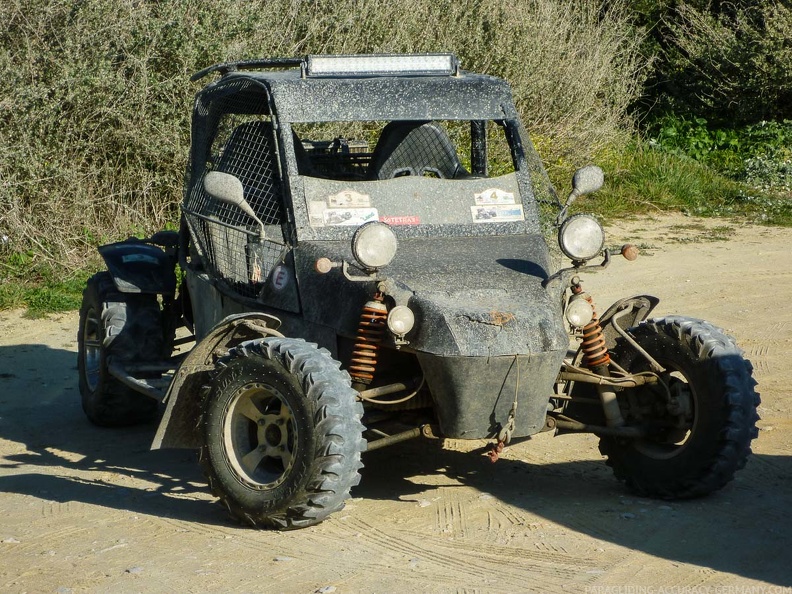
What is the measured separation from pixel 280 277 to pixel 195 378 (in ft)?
2.15

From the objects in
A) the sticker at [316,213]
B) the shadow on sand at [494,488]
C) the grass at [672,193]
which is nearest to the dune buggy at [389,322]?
the sticker at [316,213]

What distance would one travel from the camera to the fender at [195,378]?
5.31 m

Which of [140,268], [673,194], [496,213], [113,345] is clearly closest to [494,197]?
[496,213]

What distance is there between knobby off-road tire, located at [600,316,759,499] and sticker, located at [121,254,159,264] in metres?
2.95

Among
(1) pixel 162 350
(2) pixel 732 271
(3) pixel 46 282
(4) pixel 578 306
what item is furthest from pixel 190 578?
(2) pixel 732 271

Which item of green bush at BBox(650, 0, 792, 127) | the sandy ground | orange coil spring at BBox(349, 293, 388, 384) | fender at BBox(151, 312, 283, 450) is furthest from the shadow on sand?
green bush at BBox(650, 0, 792, 127)

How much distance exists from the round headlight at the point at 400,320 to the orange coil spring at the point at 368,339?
0.12 m

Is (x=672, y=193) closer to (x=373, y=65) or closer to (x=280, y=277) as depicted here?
(x=373, y=65)

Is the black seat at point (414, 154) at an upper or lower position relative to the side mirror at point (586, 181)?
upper

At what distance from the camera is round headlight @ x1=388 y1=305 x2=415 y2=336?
4848 mm

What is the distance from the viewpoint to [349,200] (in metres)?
5.75

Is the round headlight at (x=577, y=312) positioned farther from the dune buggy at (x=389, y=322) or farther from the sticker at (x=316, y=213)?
the sticker at (x=316, y=213)

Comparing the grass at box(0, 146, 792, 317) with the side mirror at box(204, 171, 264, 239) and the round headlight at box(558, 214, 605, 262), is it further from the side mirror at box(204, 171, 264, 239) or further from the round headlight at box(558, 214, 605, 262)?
the side mirror at box(204, 171, 264, 239)

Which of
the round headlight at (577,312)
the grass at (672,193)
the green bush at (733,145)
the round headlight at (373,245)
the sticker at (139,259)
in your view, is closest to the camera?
the round headlight at (373,245)
